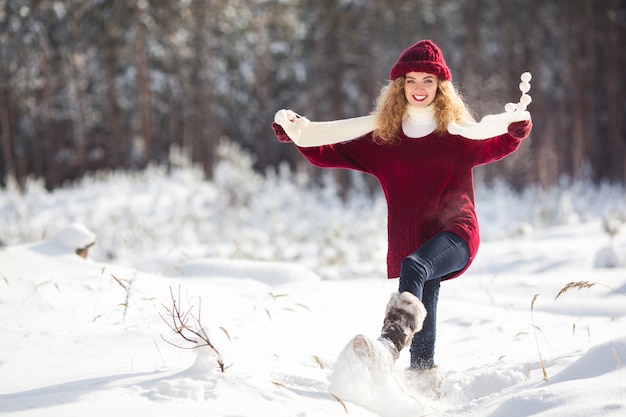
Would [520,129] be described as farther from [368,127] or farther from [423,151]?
[368,127]

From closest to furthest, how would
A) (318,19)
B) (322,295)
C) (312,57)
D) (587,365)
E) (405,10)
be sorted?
(587,365)
(322,295)
(318,19)
(405,10)
(312,57)

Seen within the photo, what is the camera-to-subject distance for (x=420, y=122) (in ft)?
9.57

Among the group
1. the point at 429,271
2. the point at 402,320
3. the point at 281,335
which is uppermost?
the point at 429,271

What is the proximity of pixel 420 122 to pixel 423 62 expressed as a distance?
0.92ft

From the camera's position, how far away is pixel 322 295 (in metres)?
Result: 4.15

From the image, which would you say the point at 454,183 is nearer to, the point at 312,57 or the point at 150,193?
the point at 150,193

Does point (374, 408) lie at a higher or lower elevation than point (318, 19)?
lower

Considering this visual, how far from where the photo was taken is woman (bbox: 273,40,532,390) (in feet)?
9.10

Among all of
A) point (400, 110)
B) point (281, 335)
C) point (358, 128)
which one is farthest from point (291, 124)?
point (281, 335)

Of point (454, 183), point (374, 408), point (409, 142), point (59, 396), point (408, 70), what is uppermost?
point (408, 70)

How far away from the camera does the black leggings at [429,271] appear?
8.15 feet

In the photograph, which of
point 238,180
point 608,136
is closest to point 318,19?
point 238,180

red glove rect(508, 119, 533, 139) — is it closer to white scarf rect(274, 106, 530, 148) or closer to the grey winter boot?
white scarf rect(274, 106, 530, 148)

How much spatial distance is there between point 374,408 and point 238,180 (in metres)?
9.75
